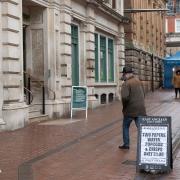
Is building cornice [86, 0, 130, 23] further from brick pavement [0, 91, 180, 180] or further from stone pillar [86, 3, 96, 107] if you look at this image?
brick pavement [0, 91, 180, 180]

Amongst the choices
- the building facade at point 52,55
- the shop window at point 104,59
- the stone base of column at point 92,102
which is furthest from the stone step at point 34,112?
the shop window at point 104,59

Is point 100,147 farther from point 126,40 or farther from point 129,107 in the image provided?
point 126,40

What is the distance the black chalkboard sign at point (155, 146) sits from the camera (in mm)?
8812

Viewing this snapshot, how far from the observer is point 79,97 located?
1977cm

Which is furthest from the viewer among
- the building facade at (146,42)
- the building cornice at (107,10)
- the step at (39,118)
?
the building facade at (146,42)

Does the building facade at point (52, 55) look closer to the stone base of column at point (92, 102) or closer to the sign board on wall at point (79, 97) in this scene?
the stone base of column at point (92, 102)

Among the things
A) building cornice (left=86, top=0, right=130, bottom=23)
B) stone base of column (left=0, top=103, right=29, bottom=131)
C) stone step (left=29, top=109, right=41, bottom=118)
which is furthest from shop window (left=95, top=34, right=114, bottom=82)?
stone base of column (left=0, top=103, right=29, bottom=131)

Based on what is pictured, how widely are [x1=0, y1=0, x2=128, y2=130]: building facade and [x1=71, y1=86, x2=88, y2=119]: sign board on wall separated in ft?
1.91

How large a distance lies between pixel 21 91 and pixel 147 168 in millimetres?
8278

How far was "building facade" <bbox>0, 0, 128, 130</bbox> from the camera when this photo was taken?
51.2 feet

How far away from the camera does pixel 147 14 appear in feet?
150

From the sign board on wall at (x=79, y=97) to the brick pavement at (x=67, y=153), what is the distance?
9.22 ft

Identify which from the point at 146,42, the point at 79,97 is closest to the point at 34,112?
the point at 79,97

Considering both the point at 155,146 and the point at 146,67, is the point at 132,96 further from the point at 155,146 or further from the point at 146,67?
the point at 146,67
